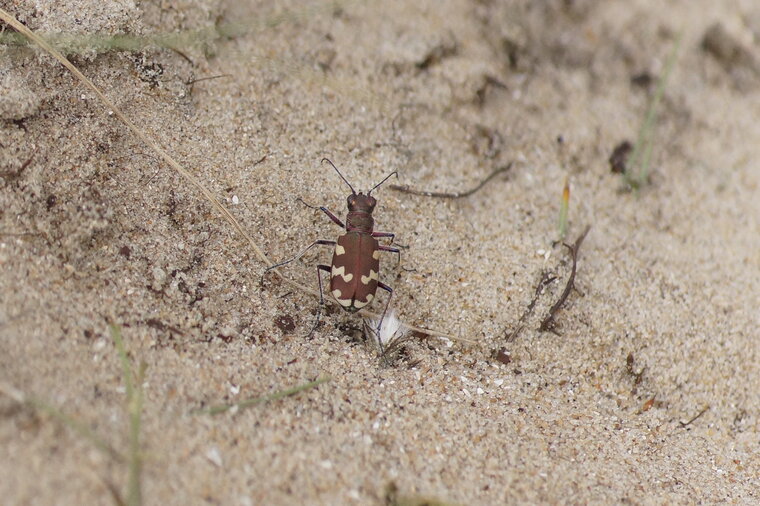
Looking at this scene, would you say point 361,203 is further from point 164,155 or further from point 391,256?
point 164,155

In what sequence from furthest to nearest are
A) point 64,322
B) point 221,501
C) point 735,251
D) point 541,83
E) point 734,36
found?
point 734,36
point 541,83
point 735,251
point 64,322
point 221,501

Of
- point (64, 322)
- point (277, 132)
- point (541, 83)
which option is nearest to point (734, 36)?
point (541, 83)

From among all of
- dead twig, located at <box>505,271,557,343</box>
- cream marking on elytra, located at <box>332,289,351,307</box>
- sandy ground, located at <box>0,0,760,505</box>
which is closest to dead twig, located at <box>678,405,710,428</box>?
sandy ground, located at <box>0,0,760,505</box>

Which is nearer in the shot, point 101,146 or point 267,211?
point 101,146

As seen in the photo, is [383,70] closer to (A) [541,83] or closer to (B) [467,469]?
(A) [541,83]

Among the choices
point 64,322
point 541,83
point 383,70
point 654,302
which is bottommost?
point 64,322

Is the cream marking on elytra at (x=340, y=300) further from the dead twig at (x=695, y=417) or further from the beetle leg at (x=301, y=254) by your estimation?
the dead twig at (x=695, y=417)
